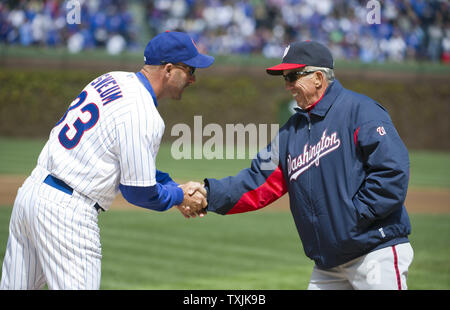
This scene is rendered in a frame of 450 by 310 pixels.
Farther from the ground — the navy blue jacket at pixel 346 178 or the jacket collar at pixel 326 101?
the jacket collar at pixel 326 101

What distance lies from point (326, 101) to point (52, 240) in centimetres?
192

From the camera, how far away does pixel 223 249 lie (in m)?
8.63

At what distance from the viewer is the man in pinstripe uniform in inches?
138

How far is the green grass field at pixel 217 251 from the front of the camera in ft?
22.9

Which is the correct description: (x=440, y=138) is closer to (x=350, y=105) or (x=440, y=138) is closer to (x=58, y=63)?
(x=58, y=63)

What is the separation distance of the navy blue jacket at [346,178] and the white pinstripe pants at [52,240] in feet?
4.44

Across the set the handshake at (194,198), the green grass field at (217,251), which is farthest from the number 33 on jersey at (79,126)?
the green grass field at (217,251)
